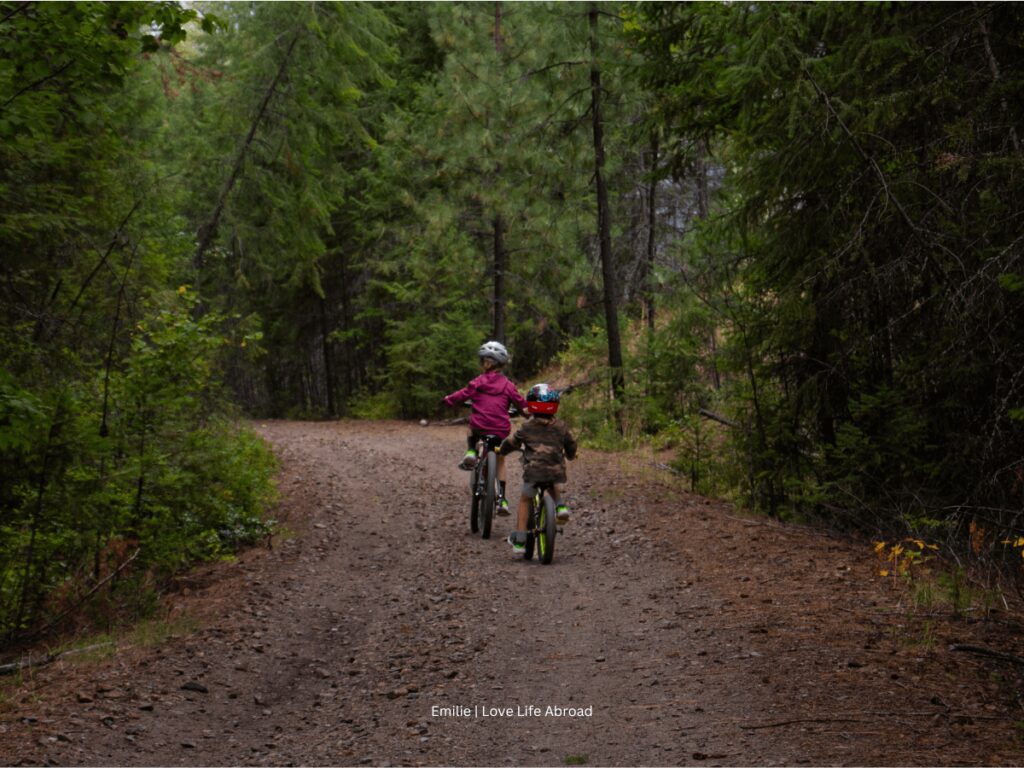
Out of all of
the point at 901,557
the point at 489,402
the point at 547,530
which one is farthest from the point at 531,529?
the point at 901,557

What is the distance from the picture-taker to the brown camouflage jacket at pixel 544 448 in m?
8.80

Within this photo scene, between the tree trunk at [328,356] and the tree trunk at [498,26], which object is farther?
the tree trunk at [328,356]

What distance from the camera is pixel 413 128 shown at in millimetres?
24953

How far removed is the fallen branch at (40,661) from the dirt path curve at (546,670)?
9.7 inches

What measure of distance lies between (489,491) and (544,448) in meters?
1.53

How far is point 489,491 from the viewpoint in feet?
33.3

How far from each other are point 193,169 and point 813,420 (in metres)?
15.6

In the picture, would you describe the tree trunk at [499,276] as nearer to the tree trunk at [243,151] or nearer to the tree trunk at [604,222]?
the tree trunk at [604,222]

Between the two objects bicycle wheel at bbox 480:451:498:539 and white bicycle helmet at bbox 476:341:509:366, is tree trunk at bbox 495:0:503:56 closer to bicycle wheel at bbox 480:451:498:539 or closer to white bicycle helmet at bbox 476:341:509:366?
white bicycle helmet at bbox 476:341:509:366

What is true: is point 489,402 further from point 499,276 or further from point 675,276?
point 499,276

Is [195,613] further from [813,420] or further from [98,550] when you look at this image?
[813,420]

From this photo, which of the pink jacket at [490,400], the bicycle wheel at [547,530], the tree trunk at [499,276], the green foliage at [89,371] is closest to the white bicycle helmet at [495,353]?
the pink jacket at [490,400]

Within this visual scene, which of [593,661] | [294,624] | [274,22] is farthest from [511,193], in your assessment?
[593,661]

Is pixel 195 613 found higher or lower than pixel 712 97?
lower
